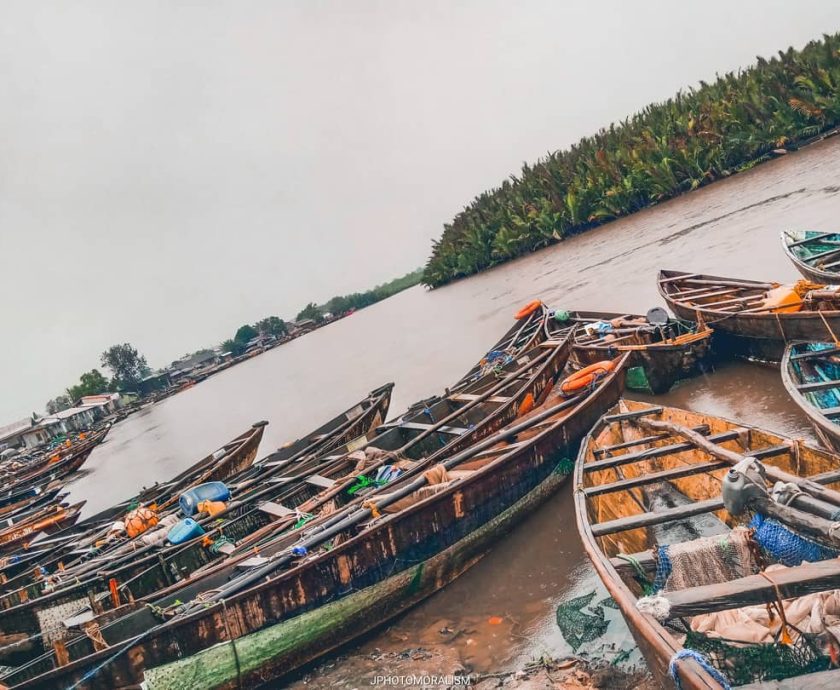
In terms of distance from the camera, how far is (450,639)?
6254 millimetres

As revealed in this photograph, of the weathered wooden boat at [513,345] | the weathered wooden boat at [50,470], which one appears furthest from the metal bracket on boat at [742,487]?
the weathered wooden boat at [50,470]

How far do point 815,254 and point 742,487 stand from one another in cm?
1121

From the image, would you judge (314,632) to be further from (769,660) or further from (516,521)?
(769,660)

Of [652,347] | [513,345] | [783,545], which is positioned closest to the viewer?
[783,545]

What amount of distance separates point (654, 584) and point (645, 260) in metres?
24.8

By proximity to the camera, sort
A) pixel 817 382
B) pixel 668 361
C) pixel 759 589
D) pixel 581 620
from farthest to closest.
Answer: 1. pixel 668 361
2. pixel 817 382
3. pixel 581 620
4. pixel 759 589

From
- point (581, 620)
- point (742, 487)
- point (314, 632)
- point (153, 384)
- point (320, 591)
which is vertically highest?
point (153, 384)

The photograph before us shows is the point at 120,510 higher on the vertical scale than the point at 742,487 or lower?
lower

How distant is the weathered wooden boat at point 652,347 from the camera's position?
10.9 meters

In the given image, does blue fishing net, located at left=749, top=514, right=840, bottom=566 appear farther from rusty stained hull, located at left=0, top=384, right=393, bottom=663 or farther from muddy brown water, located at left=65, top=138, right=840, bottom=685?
rusty stained hull, located at left=0, top=384, right=393, bottom=663

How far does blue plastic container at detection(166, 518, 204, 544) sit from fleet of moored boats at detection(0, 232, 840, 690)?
1.4 inches

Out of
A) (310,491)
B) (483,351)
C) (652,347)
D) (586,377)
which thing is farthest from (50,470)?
(652,347)

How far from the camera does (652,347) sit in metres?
10.9

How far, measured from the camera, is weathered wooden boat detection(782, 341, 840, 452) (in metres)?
5.94
